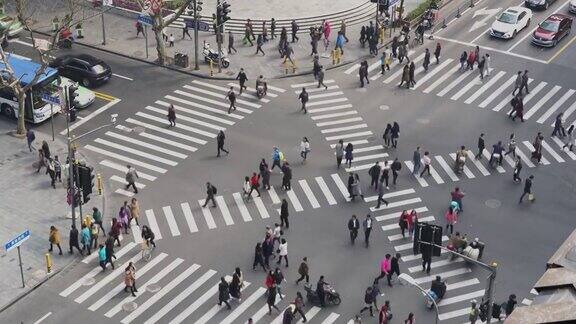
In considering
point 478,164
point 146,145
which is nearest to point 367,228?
point 478,164

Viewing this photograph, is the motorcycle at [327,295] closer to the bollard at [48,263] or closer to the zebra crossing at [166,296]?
the zebra crossing at [166,296]

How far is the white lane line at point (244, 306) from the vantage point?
35.9 metres

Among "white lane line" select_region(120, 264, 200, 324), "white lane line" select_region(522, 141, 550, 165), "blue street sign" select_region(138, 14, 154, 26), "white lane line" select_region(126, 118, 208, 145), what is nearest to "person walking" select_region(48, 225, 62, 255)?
"white lane line" select_region(120, 264, 200, 324)

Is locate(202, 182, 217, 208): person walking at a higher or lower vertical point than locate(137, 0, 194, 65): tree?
lower

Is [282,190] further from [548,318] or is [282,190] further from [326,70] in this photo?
[548,318]

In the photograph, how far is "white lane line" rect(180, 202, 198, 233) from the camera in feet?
136

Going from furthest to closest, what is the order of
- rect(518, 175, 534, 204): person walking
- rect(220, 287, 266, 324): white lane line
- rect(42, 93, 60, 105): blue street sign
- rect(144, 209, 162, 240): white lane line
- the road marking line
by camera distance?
rect(42, 93, 60, 105): blue street sign
rect(518, 175, 534, 204): person walking
the road marking line
rect(144, 209, 162, 240): white lane line
rect(220, 287, 266, 324): white lane line

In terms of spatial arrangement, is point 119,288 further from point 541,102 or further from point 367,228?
point 541,102

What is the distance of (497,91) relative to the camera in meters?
54.3

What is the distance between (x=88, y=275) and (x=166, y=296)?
3713 millimetres

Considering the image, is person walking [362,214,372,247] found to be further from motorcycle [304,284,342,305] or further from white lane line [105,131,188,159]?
white lane line [105,131,188,159]

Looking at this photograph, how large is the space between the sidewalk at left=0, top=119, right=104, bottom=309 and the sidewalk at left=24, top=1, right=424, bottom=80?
38.8 ft

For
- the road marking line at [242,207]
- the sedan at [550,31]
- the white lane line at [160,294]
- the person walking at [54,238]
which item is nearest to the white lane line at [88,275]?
the person walking at [54,238]

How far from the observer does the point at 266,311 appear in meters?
36.4
